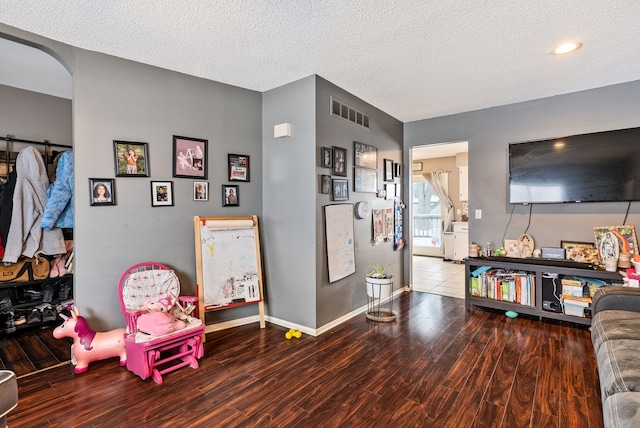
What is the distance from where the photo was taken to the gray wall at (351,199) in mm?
3127

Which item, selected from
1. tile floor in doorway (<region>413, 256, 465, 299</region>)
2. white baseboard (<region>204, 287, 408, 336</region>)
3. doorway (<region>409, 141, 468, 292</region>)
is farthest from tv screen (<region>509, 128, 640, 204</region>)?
doorway (<region>409, 141, 468, 292</region>)

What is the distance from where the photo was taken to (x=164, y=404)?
1985mm

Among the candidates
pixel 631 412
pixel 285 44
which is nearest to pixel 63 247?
pixel 285 44

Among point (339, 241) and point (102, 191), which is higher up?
point (102, 191)

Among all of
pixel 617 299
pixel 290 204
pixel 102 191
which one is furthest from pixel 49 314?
pixel 617 299

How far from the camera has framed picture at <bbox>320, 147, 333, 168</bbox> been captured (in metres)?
3.12

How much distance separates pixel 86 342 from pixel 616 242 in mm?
4815

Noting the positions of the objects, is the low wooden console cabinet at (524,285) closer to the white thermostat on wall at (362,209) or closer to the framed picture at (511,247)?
the framed picture at (511,247)

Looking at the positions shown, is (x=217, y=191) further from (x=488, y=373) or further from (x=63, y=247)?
(x=488, y=373)

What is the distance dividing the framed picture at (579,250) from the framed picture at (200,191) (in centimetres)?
394

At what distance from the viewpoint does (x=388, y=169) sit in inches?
170

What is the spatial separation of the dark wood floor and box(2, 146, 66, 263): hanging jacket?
132cm

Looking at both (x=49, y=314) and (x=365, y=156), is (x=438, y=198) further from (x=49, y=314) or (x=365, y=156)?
(x=49, y=314)

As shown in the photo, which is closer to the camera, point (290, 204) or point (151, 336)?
point (151, 336)
